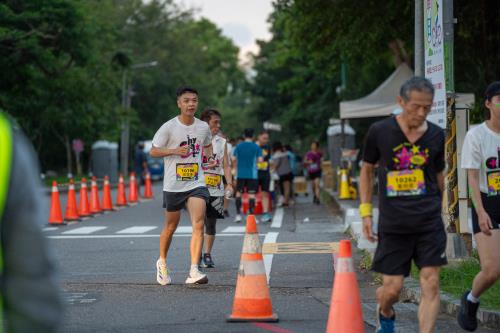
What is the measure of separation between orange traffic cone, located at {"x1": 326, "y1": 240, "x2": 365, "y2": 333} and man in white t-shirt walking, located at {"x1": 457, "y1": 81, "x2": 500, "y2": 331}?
1.03 metres

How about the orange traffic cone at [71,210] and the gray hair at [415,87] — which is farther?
the orange traffic cone at [71,210]

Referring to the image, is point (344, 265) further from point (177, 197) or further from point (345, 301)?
point (177, 197)

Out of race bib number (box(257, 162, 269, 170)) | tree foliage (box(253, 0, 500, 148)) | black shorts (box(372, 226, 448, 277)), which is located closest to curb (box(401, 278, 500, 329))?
black shorts (box(372, 226, 448, 277))

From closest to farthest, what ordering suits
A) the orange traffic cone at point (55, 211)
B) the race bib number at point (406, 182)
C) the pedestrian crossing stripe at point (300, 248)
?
the race bib number at point (406, 182)
the pedestrian crossing stripe at point (300, 248)
the orange traffic cone at point (55, 211)

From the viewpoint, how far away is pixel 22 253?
2494 mm

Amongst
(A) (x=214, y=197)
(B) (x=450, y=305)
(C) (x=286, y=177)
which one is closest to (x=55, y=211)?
(C) (x=286, y=177)

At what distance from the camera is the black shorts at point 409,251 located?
6.52m

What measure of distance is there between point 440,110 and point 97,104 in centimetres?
4096

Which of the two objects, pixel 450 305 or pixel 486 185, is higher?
pixel 486 185

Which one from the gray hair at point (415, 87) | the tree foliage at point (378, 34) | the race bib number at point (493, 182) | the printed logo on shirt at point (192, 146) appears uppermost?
the tree foliage at point (378, 34)

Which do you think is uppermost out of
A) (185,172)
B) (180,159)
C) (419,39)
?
(419,39)

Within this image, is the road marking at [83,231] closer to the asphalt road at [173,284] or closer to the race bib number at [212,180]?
the asphalt road at [173,284]

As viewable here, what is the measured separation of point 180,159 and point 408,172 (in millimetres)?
4420

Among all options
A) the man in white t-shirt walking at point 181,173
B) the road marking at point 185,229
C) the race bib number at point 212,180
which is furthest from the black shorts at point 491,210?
the road marking at point 185,229
